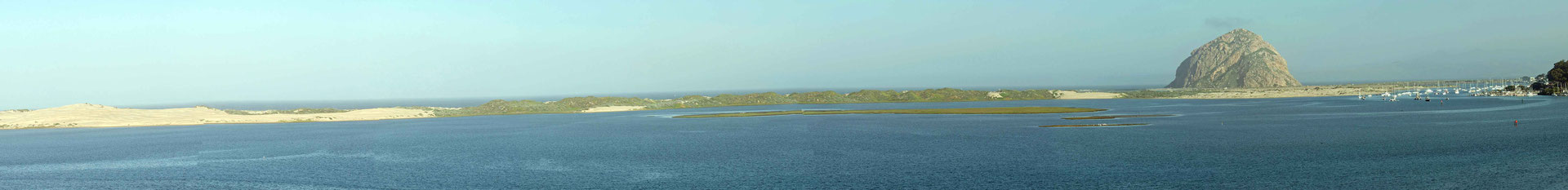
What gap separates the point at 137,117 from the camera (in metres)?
135

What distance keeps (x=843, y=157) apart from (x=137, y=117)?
411ft

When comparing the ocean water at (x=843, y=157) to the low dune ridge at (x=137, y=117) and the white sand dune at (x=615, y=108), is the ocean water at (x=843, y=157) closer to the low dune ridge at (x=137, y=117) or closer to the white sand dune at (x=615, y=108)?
the low dune ridge at (x=137, y=117)

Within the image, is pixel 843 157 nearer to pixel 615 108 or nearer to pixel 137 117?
pixel 137 117

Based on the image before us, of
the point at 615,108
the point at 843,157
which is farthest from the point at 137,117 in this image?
the point at 843,157

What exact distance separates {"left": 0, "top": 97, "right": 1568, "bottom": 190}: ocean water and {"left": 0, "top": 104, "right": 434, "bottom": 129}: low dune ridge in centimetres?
2983

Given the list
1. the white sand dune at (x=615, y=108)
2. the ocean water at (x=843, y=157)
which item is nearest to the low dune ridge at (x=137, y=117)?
the white sand dune at (x=615, y=108)

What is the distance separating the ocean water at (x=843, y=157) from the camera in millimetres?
43125

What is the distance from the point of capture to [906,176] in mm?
45062

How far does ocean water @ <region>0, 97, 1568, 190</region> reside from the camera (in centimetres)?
4312

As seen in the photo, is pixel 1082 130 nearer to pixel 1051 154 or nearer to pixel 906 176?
pixel 1051 154

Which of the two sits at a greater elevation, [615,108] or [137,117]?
[137,117]

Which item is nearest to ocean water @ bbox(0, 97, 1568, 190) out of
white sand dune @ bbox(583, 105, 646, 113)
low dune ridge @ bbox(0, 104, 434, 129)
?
low dune ridge @ bbox(0, 104, 434, 129)

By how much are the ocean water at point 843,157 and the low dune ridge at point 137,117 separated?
97.9 ft

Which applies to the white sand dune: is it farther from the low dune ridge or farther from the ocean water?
the ocean water
